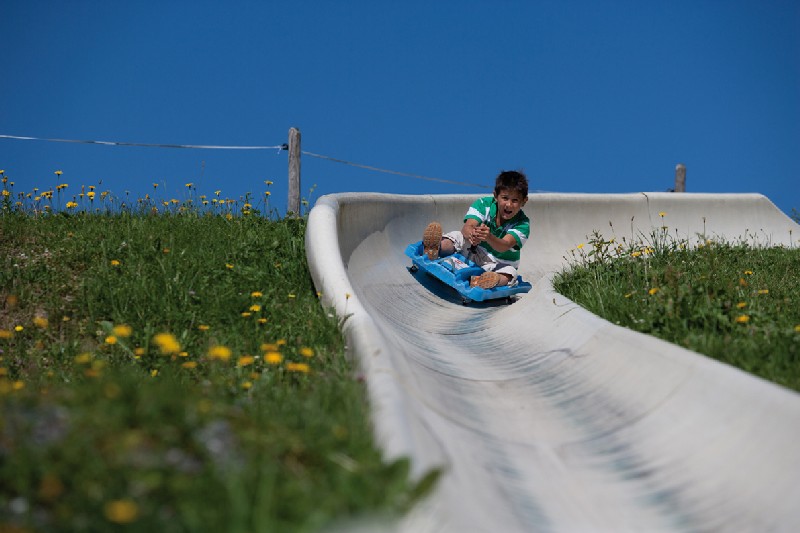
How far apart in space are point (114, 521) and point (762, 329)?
4.21 metres

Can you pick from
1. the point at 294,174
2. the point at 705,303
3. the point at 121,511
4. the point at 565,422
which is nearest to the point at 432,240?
the point at 705,303

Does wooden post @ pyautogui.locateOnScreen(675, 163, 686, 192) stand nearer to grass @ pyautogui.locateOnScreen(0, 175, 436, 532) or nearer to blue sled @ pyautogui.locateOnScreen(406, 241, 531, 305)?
blue sled @ pyautogui.locateOnScreen(406, 241, 531, 305)

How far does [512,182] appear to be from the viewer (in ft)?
27.1

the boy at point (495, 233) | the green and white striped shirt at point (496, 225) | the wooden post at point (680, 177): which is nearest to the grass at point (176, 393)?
the boy at point (495, 233)

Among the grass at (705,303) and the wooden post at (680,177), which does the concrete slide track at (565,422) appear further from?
the wooden post at (680,177)

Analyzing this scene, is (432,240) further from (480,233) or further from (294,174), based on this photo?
(294,174)

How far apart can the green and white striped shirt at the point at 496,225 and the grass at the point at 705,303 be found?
21.3 inches

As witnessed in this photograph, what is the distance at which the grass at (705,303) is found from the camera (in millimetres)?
4895

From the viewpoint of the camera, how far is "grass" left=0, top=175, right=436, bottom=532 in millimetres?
2445

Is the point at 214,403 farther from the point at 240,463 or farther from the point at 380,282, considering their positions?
the point at 380,282

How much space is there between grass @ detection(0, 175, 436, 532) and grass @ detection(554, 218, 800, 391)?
7.05 feet

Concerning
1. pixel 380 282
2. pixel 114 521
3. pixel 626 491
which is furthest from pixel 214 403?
pixel 380 282

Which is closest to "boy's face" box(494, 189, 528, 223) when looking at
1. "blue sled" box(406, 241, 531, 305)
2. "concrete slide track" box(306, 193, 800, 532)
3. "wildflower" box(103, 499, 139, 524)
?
"blue sled" box(406, 241, 531, 305)

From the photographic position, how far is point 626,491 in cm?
375
